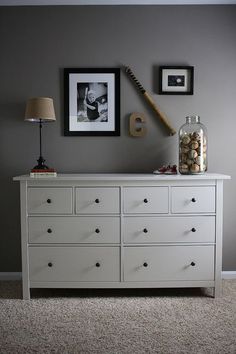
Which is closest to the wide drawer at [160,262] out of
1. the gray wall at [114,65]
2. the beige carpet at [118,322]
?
the beige carpet at [118,322]

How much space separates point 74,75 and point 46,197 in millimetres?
1139

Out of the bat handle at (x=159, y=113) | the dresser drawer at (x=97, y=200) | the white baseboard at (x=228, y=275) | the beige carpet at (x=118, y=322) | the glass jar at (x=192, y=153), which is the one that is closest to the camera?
the beige carpet at (x=118, y=322)

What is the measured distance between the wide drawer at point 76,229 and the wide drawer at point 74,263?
0.07 m

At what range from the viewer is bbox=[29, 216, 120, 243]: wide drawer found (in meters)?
2.43

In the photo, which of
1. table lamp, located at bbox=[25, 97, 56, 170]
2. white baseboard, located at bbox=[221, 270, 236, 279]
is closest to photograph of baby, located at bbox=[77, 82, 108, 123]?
table lamp, located at bbox=[25, 97, 56, 170]

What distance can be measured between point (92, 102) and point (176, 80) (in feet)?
2.50

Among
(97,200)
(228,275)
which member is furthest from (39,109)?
(228,275)

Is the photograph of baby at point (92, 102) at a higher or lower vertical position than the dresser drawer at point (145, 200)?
higher

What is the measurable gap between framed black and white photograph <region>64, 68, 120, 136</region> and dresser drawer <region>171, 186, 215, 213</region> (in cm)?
83

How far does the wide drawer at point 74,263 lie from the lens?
7.98 feet

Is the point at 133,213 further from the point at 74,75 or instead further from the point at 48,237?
the point at 74,75

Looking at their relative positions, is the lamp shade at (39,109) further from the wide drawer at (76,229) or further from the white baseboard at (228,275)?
the white baseboard at (228,275)

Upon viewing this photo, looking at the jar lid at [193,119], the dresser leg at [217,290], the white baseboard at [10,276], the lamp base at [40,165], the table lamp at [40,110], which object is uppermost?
the table lamp at [40,110]

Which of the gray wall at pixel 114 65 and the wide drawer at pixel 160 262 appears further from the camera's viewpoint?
the gray wall at pixel 114 65
